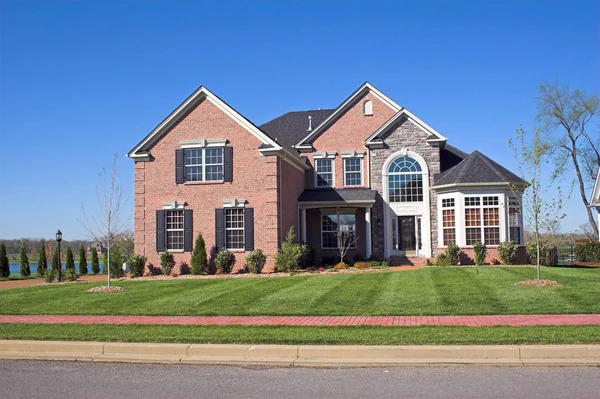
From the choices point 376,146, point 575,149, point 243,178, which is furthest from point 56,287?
point 575,149

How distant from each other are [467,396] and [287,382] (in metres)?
2.44

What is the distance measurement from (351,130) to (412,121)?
3191 mm

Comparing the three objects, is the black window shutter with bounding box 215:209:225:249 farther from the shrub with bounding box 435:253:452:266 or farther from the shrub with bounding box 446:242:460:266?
the shrub with bounding box 446:242:460:266

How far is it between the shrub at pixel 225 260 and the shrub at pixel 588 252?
1853 cm

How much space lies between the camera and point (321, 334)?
10430 mm

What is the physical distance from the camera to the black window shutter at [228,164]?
80.8 ft

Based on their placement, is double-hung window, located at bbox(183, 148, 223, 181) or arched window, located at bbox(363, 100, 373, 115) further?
arched window, located at bbox(363, 100, 373, 115)

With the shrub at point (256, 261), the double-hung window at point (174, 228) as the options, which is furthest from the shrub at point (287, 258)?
the double-hung window at point (174, 228)

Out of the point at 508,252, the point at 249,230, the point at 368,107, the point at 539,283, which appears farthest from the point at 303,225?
the point at 539,283

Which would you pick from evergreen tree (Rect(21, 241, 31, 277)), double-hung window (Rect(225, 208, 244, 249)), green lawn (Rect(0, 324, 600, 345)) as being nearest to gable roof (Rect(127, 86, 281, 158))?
double-hung window (Rect(225, 208, 244, 249))

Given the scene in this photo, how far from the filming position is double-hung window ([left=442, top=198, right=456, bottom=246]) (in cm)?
2622

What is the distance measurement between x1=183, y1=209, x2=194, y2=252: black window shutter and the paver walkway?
445 inches

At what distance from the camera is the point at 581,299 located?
13594 mm

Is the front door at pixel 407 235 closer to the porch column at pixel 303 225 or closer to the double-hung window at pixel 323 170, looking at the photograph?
the double-hung window at pixel 323 170
